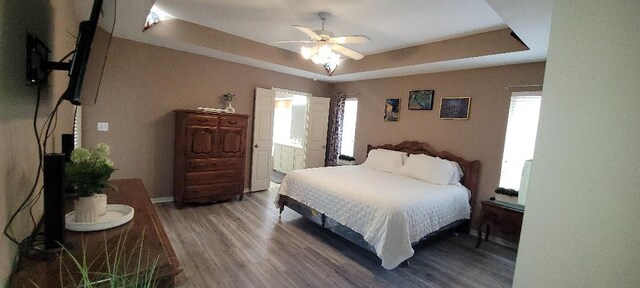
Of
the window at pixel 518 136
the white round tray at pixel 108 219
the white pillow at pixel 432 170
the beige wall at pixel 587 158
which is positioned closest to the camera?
the beige wall at pixel 587 158

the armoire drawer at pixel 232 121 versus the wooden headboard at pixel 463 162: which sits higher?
the armoire drawer at pixel 232 121

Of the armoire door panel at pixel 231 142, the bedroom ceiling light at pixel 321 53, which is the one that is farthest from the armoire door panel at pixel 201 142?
the bedroom ceiling light at pixel 321 53

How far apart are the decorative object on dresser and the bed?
104 cm

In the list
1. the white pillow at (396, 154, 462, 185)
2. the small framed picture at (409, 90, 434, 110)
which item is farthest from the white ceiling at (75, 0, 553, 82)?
the white pillow at (396, 154, 462, 185)

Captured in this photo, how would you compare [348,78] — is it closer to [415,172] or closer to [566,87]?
[415,172]

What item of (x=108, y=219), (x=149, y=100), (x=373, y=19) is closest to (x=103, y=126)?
(x=149, y=100)

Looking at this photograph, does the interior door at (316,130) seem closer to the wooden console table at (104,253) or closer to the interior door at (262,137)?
the interior door at (262,137)

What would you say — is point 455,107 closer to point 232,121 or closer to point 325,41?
point 325,41

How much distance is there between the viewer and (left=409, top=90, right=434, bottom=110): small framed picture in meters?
4.10

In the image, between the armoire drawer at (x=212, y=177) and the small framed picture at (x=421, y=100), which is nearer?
the armoire drawer at (x=212, y=177)

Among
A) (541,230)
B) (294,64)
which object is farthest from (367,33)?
(541,230)

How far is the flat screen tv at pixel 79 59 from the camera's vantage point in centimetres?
93

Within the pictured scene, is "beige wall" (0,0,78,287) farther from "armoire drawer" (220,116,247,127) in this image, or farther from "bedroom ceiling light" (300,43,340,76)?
"armoire drawer" (220,116,247,127)

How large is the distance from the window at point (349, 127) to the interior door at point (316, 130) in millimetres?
388
